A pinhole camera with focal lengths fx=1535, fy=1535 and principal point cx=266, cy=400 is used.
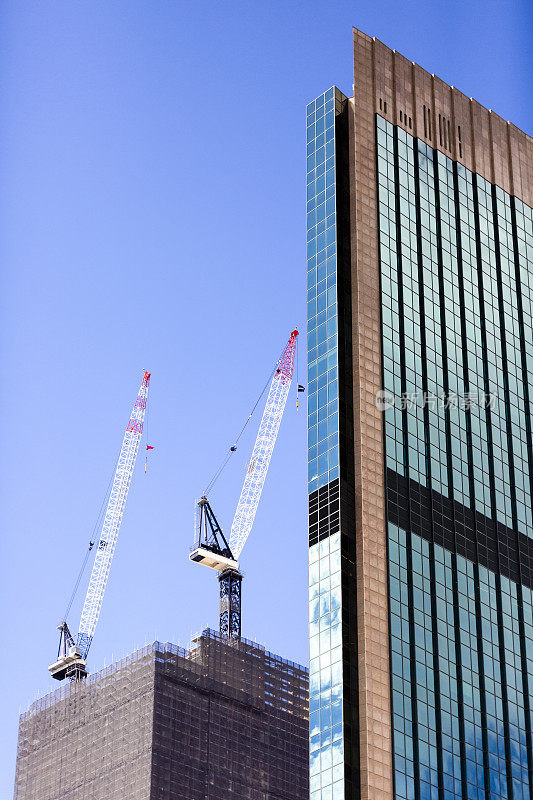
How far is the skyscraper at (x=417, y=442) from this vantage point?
112 metres

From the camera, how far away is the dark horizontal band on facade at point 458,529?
120812mm

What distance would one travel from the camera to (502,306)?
14288 centimetres

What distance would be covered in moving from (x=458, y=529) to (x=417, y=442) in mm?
7849

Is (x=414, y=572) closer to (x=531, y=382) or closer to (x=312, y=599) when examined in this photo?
(x=312, y=599)

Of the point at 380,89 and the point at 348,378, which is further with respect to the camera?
the point at 380,89

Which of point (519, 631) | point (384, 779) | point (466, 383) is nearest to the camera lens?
point (384, 779)

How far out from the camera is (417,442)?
125500 mm

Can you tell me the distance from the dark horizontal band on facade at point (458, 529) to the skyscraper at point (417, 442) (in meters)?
0.17

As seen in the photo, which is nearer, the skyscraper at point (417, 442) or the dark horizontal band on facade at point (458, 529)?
the skyscraper at point (417, 442)

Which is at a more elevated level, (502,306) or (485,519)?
(502,306)

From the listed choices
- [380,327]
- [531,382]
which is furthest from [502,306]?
[380,327]

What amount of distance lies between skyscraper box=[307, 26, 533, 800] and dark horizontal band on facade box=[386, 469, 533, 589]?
0.57 ft

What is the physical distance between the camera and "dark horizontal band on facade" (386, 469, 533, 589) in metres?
121

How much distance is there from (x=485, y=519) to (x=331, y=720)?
2718cm
